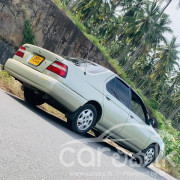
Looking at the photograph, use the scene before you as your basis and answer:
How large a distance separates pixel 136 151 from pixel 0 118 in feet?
12.4

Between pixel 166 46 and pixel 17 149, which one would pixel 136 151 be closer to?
pixel 17 149

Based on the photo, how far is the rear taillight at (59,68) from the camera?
16.9ft

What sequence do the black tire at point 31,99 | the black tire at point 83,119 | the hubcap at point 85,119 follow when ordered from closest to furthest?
1. the black tire at point 83,119
2. the hubcap at point 85,119
3. the black tire at point 31,99

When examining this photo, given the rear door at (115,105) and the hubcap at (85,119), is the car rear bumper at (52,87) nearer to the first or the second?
the hubcap at (85,119)

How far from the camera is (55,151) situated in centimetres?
380

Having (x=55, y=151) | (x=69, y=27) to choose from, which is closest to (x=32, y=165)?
(x=55, y=151)

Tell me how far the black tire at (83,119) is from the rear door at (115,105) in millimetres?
258

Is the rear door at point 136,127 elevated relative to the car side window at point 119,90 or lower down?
lower down

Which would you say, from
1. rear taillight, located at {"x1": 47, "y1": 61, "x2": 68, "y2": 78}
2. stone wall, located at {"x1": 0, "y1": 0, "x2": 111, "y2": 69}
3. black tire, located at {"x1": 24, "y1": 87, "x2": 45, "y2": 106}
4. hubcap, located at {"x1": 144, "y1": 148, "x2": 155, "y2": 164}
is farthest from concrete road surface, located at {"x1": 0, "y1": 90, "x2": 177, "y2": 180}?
stone wall, located at {"x1": 0, "y1": 0, "x2": 111, "y2": 69}

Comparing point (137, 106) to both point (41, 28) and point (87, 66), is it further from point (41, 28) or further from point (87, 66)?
point (41, 28)

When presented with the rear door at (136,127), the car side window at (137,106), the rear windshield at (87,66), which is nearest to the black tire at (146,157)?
the rear door at (136,127)

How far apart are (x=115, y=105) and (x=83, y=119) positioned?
85 centimetres

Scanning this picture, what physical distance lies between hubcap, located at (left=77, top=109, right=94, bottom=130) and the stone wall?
6148 millimetres

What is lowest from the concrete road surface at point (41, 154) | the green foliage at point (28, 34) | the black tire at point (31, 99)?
the black tire at point (31, 99)
